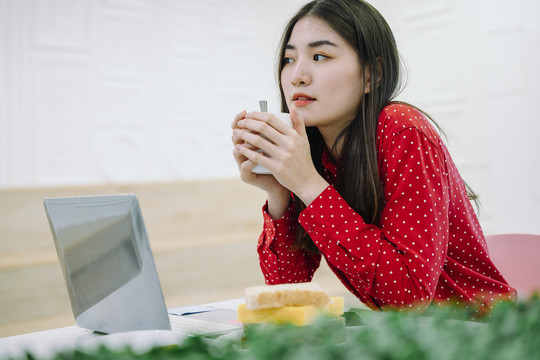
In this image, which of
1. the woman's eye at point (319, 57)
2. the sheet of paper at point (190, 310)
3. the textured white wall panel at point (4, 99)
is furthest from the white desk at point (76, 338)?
the textured white wall panel at point (4, 99)

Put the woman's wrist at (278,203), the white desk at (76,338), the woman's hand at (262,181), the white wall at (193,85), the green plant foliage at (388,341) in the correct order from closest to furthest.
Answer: the green plant foliage at (388,341) < the white desk at (76,338) < the woman's hand at (262,181) < the woman's wrist at (278,203) < the white wall at (193,85)

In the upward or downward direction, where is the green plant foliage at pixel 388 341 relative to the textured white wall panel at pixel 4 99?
downward

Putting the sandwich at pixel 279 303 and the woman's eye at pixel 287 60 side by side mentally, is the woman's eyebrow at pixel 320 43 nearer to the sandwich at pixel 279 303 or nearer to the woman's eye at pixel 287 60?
the woman's eye at pixel 287 60

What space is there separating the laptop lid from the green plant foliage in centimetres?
40

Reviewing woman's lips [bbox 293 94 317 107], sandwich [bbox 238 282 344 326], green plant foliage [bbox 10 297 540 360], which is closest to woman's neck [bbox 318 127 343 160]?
woman's lips [bbox 293 94 317 107]

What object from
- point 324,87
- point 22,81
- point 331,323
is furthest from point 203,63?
point 331,323

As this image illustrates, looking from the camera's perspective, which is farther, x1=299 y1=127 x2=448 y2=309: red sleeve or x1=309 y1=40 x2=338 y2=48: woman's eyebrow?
x1=309 y1=40 x2=338 y2=48: woman's eyebrow

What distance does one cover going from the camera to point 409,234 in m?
1.05

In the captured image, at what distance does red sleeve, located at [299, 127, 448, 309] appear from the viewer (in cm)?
104

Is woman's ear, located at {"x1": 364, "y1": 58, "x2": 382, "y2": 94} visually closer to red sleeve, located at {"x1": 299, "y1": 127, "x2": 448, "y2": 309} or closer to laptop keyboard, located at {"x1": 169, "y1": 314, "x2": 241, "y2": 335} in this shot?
red sleeve, located at {"x1": 299, "y1": 127, "x2": 448, "y2": 309}

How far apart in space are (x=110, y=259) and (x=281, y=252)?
0.54 m

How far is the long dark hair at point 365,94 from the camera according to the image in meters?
1.18

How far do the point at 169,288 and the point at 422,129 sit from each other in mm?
1962

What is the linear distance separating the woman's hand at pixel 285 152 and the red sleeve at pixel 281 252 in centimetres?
23
